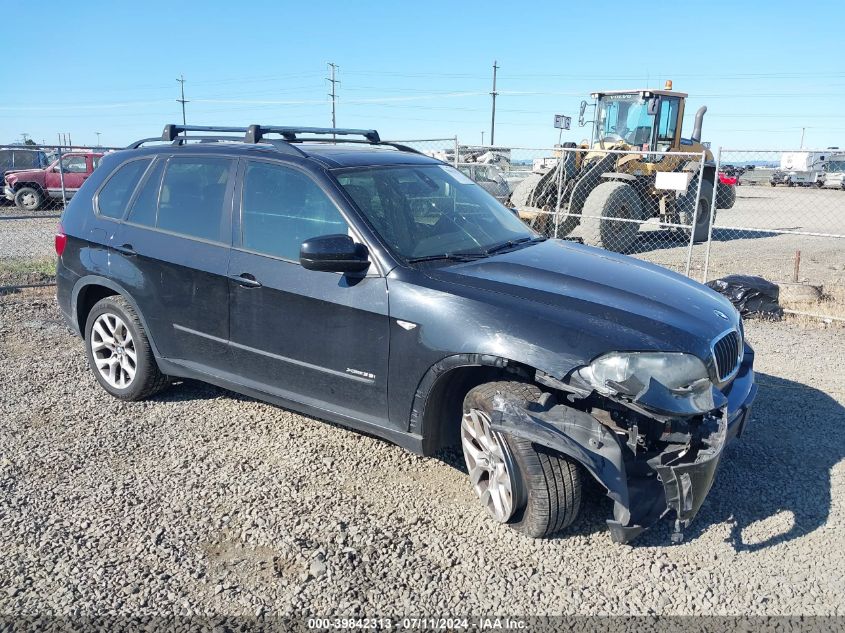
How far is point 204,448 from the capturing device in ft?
14.5

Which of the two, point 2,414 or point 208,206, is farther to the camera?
point 2,414

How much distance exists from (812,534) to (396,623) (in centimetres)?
218

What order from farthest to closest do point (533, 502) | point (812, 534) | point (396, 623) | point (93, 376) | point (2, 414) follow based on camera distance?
point (93, 376) → point (2, 414) → point (812, 534) → point (533, 502) → point (396, 623)

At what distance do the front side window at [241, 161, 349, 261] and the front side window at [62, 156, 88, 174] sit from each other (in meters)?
17.6

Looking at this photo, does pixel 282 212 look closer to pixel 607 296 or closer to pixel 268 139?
pixel 268 139

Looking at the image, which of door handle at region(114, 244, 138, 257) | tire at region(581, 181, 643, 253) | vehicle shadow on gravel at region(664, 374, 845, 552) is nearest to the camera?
vehicle shadow on gravel at region(664, 374, 845, 552)

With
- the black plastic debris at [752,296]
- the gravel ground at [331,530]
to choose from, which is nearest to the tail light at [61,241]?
the gravel ground at [331,530]

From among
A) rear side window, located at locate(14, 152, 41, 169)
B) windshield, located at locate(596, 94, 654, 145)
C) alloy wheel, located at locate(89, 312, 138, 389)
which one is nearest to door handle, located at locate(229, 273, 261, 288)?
alloy wheel, located at locate(89, 312, 138, 389)

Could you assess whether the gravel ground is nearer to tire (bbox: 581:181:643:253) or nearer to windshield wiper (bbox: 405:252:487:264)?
windshield wiper (bbox: 405:252:487:264)

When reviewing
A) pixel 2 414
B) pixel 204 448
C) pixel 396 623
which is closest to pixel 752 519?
pixel 396 623

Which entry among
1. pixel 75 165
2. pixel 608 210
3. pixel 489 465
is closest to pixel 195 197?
pixel 489 465

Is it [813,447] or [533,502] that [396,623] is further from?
[813,447]

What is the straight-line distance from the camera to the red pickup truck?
774 inches

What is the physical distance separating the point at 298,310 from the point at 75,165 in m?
19.1
